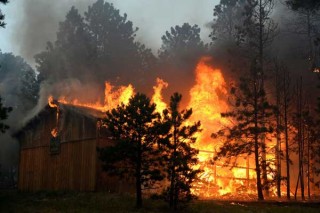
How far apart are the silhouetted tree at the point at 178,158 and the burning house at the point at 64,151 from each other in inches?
354

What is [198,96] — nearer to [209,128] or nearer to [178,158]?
[209,128]

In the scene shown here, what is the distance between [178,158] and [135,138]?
9.06 ft

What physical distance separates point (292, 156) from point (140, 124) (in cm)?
3254

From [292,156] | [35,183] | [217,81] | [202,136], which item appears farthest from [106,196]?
[292,156]

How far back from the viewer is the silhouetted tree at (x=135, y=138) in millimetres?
22469

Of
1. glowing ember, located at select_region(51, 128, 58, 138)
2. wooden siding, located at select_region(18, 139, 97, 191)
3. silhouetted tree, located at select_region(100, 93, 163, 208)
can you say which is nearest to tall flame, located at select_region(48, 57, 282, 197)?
glowing ember, located at select_region(51, 128, 58, 138)

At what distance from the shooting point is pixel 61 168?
33781 mm

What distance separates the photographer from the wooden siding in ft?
103

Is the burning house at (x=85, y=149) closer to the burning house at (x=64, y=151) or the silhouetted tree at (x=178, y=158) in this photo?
the burning house at (x=64, y=151)

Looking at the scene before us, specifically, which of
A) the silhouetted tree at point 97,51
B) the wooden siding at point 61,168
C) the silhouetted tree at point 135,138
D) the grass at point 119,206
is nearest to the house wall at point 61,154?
the wooden siding at point 61,168

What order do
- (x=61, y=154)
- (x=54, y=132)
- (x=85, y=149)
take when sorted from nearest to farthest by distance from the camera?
(x=85, y=149), (x=61, y=154), (x=54, y=132)

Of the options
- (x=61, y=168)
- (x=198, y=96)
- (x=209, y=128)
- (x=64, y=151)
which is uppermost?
(x=198, y=96)

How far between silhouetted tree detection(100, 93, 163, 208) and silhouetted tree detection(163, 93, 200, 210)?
2.35 feet

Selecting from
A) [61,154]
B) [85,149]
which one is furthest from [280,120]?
[61,154]
